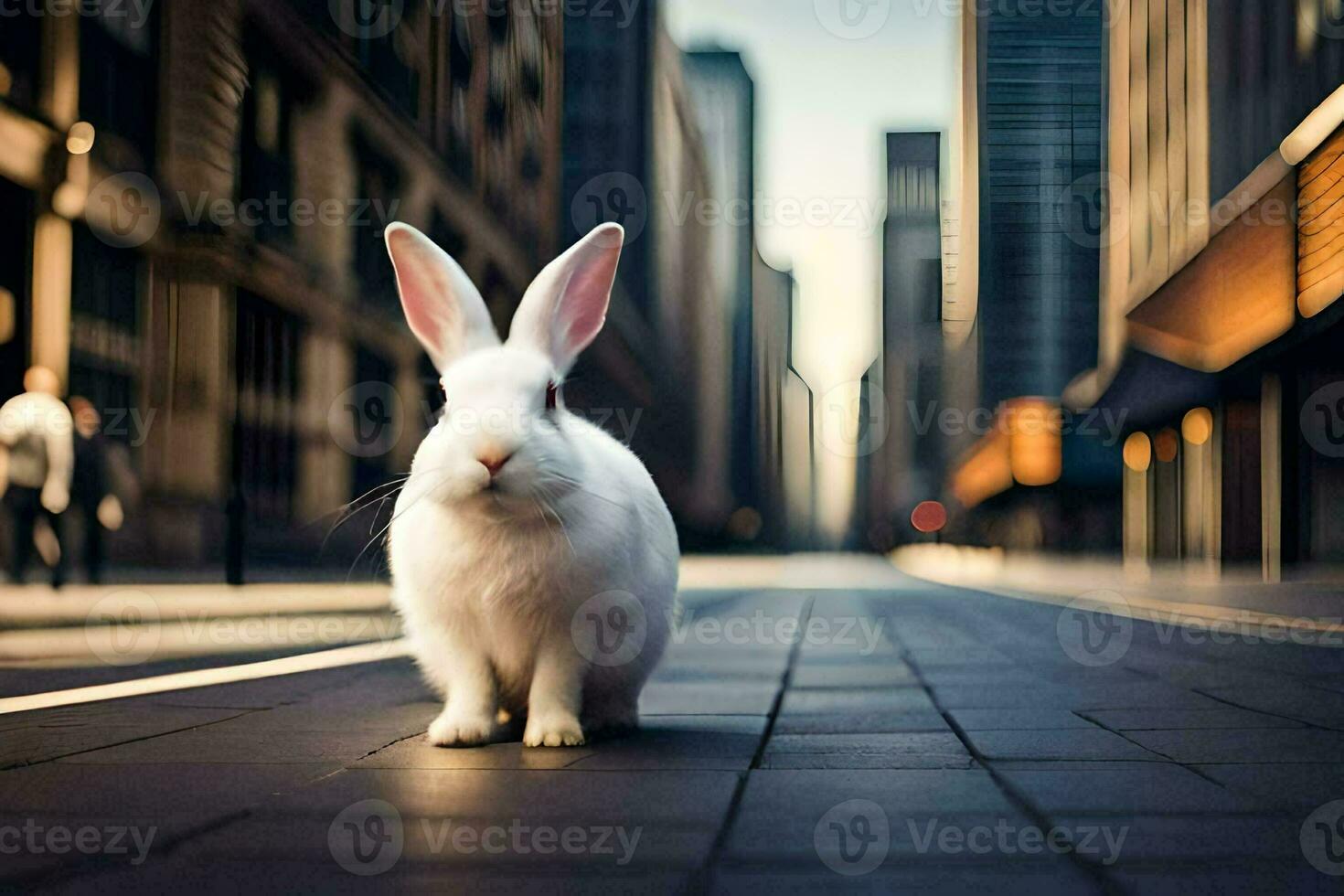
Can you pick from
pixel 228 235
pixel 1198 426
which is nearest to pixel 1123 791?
pixel 228 235

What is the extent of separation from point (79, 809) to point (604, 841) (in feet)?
3.96

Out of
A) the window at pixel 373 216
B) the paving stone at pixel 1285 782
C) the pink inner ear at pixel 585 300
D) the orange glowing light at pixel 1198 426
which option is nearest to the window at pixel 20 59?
the window at pixel 373 216

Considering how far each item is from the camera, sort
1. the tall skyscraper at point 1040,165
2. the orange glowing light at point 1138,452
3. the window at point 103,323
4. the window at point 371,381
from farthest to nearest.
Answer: the orange glowing light at point 1138,452 → the window at point 371,381 → the window at point 103,323 → the tall skyscraper at point 1040,165

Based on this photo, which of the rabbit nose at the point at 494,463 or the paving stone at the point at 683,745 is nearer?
the rabbit nose at the point at 494,463

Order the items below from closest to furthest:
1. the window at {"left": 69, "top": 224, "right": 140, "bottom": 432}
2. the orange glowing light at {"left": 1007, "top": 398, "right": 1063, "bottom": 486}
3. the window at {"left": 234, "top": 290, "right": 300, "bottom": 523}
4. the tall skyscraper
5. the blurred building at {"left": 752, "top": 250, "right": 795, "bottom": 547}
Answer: the tall skyscraper < the window at {"left": 69, "top": 224, "right": 140, "bottom": 432} < the window at {"left": 234, "top": 290, "right": 300, "bottom": 523} < the orange glowing light at {"left": 1007, "top": 398, "right": 1063, "bottom": 486} < the blurred building at {"left": 752, "top": 250, "right": 795, "bottom": 547}

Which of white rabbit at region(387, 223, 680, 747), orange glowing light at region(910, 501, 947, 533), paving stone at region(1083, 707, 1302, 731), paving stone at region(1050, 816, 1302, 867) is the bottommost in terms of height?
orange glowing light at region(910, 501, 947, 533)

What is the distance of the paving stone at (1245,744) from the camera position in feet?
12.9

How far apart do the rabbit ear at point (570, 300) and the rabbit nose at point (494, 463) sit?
602 mm

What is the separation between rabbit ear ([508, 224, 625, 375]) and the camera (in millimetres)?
4176

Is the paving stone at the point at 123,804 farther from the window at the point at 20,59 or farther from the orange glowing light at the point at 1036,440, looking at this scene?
the orange glowing light at the point at 1036,440

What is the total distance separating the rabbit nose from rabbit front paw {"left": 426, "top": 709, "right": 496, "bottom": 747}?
880 mm

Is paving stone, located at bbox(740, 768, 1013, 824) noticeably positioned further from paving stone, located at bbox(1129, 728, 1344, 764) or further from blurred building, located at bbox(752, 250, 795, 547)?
blurred building, located at bbox(752, 250, 795, 547)

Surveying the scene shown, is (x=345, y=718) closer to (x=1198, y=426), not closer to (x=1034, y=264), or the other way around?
(x=1034, y=264)

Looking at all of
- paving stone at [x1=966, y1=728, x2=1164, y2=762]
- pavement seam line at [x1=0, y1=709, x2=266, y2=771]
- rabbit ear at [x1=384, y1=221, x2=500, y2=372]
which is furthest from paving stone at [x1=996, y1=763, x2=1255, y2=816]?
pavement seam line at [x1=0, y1=709, x2=266, y2=771]
